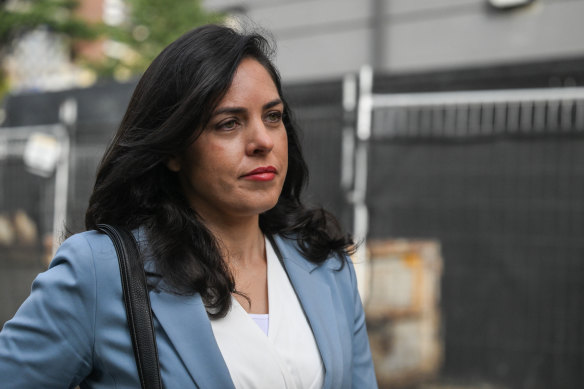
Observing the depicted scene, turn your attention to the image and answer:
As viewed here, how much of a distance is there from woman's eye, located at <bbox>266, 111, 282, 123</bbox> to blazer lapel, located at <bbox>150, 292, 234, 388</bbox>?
0.58m

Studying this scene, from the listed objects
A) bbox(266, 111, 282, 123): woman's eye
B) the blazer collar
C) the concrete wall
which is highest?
the concrete wall

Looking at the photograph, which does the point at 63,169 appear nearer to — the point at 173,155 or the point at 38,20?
the point at 173,155

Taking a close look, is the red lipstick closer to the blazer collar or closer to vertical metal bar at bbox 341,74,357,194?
the blazer collar

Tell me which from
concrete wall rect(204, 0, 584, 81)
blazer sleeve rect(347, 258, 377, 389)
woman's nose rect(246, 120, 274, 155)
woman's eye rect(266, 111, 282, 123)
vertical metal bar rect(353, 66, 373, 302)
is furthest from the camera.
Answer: concrete wall rect(204, 0, 584, 81)

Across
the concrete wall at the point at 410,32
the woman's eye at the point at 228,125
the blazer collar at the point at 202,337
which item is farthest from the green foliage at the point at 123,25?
the blazer collar at the point at 202,337

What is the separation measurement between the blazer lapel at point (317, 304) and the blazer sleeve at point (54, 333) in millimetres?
625

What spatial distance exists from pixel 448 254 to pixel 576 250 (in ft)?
2.67

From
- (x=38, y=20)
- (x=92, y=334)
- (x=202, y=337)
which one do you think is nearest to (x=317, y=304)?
(x=202, y=337)

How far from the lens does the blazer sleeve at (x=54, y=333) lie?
159 cm

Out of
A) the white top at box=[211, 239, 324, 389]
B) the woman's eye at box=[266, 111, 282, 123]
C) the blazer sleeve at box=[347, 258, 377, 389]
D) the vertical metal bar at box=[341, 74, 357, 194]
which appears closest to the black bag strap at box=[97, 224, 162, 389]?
the white top at box=[211, 239, 324, 389]

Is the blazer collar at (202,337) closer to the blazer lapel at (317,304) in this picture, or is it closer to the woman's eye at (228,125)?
the blazer lapel at (317,304)

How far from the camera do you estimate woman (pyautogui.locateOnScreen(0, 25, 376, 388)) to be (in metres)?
1.63

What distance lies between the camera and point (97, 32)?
15.4m

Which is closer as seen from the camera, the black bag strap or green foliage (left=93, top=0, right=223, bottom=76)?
the black bag strap
